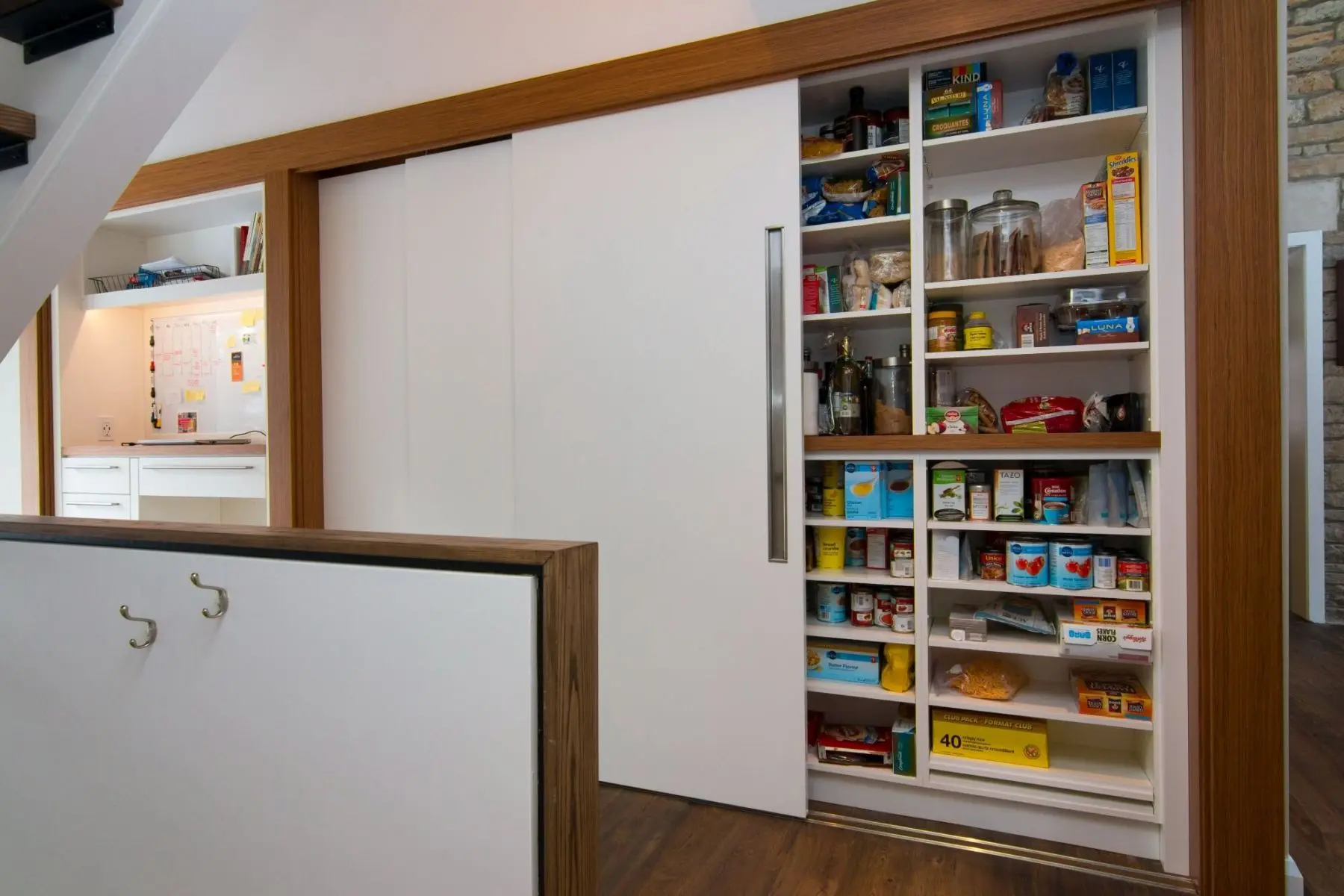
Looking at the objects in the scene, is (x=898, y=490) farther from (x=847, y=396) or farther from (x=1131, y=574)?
(x=1131, y=574)

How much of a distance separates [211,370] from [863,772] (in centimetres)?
333

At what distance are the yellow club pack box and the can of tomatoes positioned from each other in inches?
18.0

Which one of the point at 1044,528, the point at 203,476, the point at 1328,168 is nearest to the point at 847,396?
the point at 1044,528

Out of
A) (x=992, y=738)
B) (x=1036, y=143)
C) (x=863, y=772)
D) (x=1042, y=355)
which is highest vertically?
(x=1036, y=143)

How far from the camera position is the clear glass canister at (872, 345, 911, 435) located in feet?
6.68

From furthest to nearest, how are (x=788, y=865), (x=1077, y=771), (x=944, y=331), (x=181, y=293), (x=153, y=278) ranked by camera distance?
(x=153, y=278) → (x=181, y=293) → (x=944, y=331) → (x=1077, y=771) → (x=788, y=865)

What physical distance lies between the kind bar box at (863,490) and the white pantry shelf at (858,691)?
48cm

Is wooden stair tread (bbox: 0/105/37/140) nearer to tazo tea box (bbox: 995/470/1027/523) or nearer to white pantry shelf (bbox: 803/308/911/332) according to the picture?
white pantry shelf (bbox: 803/308/911/332)

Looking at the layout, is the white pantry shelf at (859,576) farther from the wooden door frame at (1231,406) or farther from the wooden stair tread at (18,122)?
the wooden stair tread at (18,122)

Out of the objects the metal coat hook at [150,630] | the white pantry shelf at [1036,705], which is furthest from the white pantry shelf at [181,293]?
the white pantry shelf at [1036,705]

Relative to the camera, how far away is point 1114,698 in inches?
72.7

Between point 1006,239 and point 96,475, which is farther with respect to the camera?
point 96,475

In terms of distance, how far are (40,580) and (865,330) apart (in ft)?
7.01

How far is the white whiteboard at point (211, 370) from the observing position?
3.35 meters
